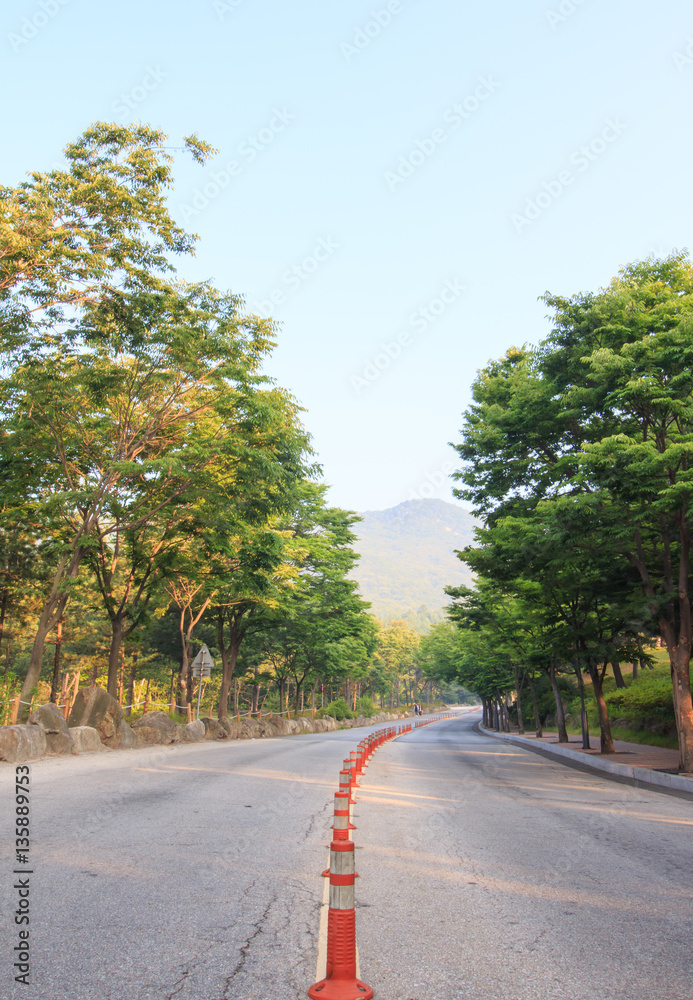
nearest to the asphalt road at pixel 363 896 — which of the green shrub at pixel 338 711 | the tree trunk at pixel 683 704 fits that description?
the tree trunk at pixel 683 704

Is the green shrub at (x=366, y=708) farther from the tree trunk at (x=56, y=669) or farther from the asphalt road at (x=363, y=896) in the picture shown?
the asphalt road at (x=363, y=896)

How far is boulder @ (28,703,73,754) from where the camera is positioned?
641 inches

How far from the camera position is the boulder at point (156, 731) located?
70.9 ft

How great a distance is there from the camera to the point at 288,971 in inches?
152

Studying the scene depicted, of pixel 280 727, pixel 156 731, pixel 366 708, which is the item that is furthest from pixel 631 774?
pixel 366 708

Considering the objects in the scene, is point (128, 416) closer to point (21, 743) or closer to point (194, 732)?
point (21, 743)

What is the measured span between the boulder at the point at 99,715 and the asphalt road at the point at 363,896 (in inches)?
335

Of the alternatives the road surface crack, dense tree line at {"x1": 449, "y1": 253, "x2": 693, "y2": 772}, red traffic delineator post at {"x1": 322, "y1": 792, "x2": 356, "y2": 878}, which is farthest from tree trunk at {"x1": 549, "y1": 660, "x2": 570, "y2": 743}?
red traffic delineator post at {"x1": 322, "y1": 792, "x2": 356, "y2": 878}

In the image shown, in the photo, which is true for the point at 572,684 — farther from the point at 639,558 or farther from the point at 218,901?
the point at 218,901

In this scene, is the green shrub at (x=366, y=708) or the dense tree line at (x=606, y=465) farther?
the green shrub at (x=366, y=708)

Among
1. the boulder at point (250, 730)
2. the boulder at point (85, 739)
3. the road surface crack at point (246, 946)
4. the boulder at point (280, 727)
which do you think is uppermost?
the road surface crack at point (246, 946)

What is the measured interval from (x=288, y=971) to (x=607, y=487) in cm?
1254

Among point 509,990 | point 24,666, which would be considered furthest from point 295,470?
point 24,666

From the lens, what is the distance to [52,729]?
53.7ft
